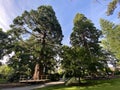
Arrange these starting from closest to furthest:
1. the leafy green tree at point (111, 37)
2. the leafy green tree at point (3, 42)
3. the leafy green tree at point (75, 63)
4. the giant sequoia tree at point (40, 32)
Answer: the leafy green tree at point (75, 63) → the giant sequoia tree at point (40, 32) → the leafy green tree at point (3, 42) → the leafy green tree at point (111, 37)

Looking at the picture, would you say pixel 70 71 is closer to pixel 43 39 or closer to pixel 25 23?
pixel 43 39

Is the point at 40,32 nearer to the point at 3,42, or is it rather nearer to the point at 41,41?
the point at 41,41

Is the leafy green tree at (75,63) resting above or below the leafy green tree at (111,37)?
below

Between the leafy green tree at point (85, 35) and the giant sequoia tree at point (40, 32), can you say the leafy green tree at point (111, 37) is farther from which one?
the giant sequoia tree at point (40, 32)

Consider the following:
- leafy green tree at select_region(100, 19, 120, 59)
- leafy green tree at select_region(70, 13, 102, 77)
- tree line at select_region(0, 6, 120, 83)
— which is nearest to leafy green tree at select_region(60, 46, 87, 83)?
tree line at select_region(0, 6, 120, 83)

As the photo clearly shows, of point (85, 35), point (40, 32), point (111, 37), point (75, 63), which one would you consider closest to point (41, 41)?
point (40, 32)

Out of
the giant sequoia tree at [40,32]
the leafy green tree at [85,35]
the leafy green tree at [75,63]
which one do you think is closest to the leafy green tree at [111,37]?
the leafy green tree at [85,35]

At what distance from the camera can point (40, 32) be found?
112ft

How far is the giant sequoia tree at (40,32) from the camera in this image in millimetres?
32625

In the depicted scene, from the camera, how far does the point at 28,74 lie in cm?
3784

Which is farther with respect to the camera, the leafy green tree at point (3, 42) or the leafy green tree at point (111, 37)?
the leafy green tree at point (111, 37)

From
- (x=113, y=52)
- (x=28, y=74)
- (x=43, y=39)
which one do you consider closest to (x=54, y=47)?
(x=43, y=39)

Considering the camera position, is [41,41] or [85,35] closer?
[41,41]

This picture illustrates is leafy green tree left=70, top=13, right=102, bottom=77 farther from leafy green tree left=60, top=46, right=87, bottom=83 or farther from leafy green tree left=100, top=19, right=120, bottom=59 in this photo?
leafy green tree left=60, top=46, right=87, bottom=83
